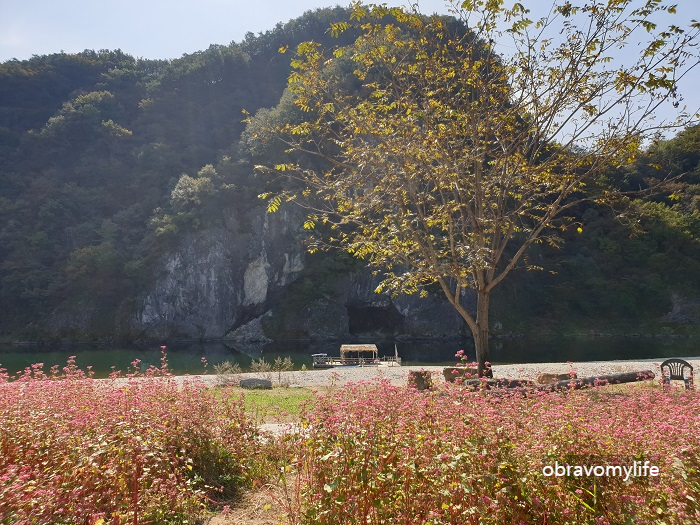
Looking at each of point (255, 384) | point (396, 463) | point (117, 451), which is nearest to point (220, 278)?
point (255, 384)

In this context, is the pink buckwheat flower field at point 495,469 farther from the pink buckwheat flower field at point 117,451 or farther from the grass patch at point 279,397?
the grass patch at point 279,397

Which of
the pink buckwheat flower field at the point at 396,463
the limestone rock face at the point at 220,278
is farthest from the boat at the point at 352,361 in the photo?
the limestone rock face at the point at 220,278

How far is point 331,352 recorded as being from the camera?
3675cm

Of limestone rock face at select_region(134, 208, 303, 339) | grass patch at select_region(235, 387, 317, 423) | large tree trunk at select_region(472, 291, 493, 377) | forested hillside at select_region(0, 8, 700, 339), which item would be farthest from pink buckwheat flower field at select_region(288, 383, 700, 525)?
limestone rock face at select_region(134, 208, 303, 339)

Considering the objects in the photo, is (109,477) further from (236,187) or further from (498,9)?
(236,187)

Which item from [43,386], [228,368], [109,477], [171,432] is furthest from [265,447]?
[228,368]

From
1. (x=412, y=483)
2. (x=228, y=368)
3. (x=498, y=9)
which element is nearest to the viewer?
(x=412, y=483)

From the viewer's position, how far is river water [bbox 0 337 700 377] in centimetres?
2803

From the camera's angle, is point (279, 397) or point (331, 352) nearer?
point (279, 397)

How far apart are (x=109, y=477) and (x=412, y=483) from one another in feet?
6.40

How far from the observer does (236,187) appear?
50.9 metres

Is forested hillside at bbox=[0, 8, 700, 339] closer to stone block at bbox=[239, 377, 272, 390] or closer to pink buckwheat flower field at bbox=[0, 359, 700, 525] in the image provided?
stone block at bbox=[239, 377, 272, 390]

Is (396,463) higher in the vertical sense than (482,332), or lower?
lower

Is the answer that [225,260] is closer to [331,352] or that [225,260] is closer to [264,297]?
[264,297]
